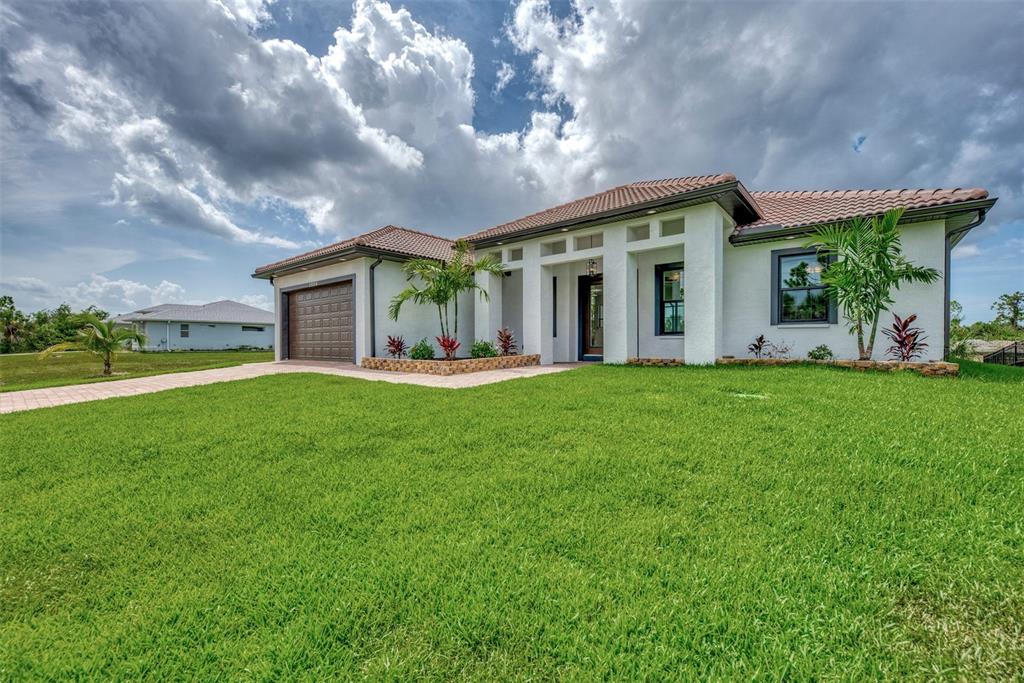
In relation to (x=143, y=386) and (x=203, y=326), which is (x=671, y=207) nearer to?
(x=143, y=386)

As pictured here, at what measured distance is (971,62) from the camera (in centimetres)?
974

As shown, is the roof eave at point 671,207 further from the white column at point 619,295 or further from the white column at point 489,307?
the white column at point 489,307

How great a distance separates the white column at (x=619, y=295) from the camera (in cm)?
998

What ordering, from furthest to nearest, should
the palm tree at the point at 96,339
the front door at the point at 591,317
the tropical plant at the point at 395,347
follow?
1. the palm tree at the point at 96,339
2. the front door at the point at 591,317
3. the tropical plant at the point at 395,347

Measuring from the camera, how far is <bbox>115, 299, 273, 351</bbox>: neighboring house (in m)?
31.9

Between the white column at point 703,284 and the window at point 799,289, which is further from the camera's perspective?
the window at point 799,289

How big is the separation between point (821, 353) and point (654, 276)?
425 centimetres

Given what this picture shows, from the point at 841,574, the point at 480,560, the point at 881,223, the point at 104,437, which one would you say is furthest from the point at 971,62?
the point at 104,437

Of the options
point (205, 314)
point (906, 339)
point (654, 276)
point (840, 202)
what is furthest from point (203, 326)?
point (906, 339)

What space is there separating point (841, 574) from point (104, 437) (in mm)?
7099

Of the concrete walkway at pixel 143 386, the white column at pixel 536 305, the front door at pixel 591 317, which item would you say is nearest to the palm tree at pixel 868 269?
the front door at pixel 591 317

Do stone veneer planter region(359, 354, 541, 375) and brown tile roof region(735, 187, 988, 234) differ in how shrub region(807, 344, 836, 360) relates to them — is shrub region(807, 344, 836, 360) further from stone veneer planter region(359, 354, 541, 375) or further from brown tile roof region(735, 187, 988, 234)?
stone veneer planter region(359, 354, 541, 375)

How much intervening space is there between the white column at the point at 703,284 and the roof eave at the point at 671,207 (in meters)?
0.39

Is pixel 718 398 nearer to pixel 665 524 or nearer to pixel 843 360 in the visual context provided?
pixel 665 524
